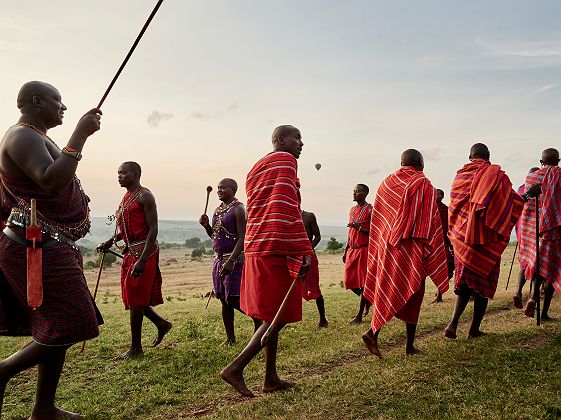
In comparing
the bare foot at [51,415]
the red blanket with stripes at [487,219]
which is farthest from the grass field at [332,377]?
the red blanket with stripes at [487,219]

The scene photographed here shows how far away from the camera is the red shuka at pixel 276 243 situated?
5055 mm

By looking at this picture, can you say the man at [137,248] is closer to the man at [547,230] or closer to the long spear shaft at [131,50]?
the long spear shaft at [131,50]

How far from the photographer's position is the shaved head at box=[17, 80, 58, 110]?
429 cm

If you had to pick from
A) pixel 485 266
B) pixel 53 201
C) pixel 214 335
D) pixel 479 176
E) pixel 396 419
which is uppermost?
pixel 479 176

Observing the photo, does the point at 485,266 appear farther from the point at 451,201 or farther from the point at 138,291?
the point at 138,291

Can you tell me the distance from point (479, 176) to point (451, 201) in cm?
60

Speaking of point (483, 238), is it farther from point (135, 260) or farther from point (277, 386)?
point (135, 260)

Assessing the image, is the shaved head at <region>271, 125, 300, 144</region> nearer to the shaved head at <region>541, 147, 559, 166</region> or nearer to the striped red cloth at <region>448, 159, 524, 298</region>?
the striped red cloth at <region>448, 159, 524, 298</region>

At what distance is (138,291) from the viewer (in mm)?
6996

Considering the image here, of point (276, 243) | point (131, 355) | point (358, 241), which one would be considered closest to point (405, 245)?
point (276, 243)

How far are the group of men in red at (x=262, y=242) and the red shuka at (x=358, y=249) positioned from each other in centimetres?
3

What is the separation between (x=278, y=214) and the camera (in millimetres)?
5086

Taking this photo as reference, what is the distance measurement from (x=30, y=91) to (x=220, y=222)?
12.4 feet

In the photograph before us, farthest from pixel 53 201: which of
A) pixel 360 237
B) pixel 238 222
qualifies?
pixel 360 237
